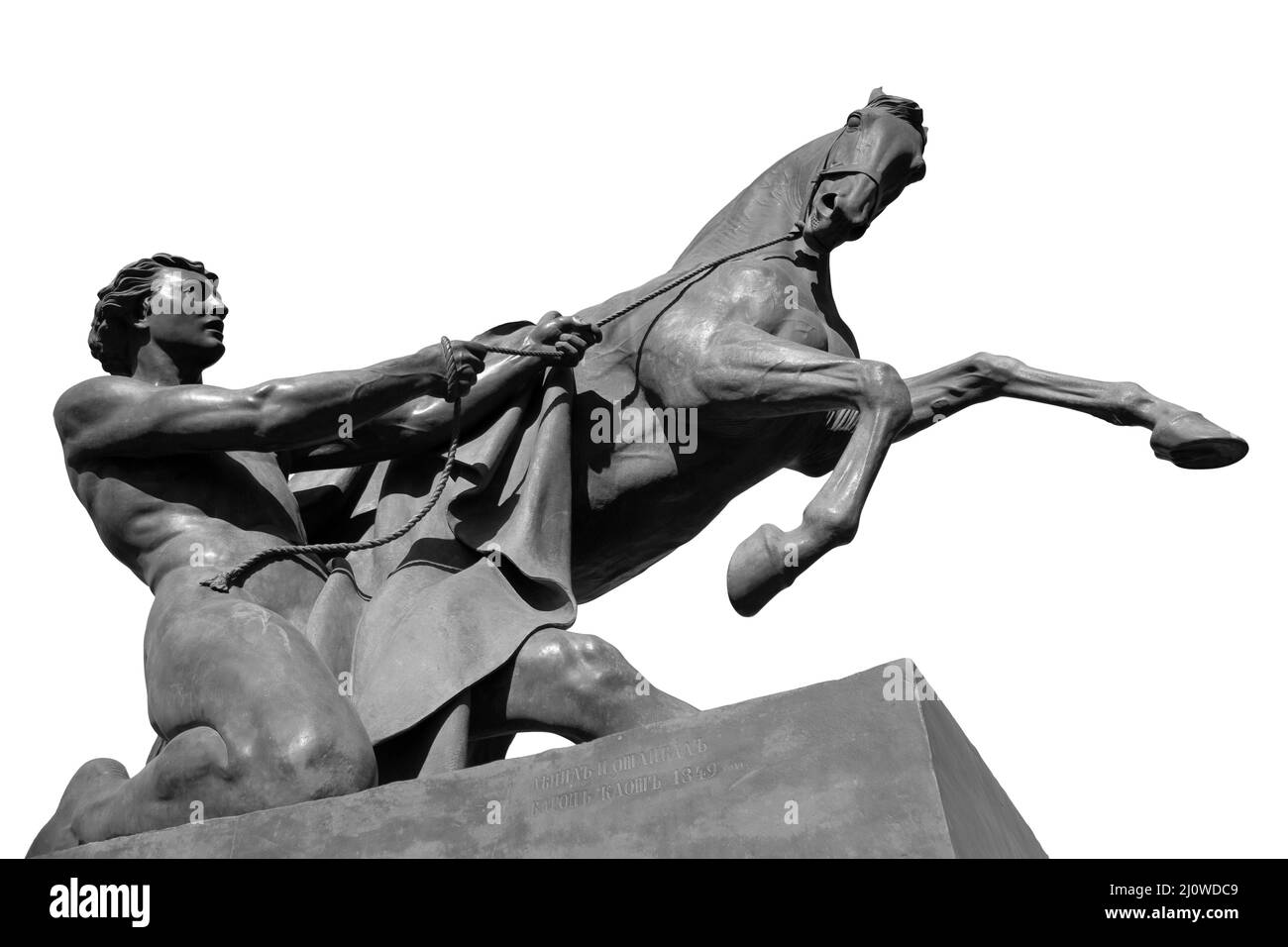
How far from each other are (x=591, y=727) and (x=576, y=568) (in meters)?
1.11

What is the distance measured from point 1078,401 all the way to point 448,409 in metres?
2.51

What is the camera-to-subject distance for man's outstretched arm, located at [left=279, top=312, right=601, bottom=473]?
32.0ft

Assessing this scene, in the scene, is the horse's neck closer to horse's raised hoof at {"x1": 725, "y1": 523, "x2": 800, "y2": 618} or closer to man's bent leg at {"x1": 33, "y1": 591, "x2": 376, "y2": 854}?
horse's raised hoof at {"x1": 725, "y1": 523, "x2": 800, "y2": 618}

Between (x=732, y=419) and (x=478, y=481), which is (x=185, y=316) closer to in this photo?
(x=478, y=481)

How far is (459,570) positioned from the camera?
9.42 metres

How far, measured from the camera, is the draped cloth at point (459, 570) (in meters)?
8.97

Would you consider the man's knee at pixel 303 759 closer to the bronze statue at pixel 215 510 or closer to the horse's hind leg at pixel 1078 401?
the bronze statue at pixel 215 510

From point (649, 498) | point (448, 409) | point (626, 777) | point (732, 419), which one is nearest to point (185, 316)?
point (448, 409)

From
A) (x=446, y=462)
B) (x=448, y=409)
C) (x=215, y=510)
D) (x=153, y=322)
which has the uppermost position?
(x=153, y=322)

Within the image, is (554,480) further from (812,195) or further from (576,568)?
(812,195)

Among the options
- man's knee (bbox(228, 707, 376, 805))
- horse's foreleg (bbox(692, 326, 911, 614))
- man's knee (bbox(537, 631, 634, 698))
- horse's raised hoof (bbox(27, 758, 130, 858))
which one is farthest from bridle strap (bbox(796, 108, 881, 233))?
horse's raised hoof (bbox(27, 758, 130, 858))

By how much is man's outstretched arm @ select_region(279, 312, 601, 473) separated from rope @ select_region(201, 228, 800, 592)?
0.14 ft

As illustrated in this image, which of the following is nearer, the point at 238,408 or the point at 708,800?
the point at 708,800
